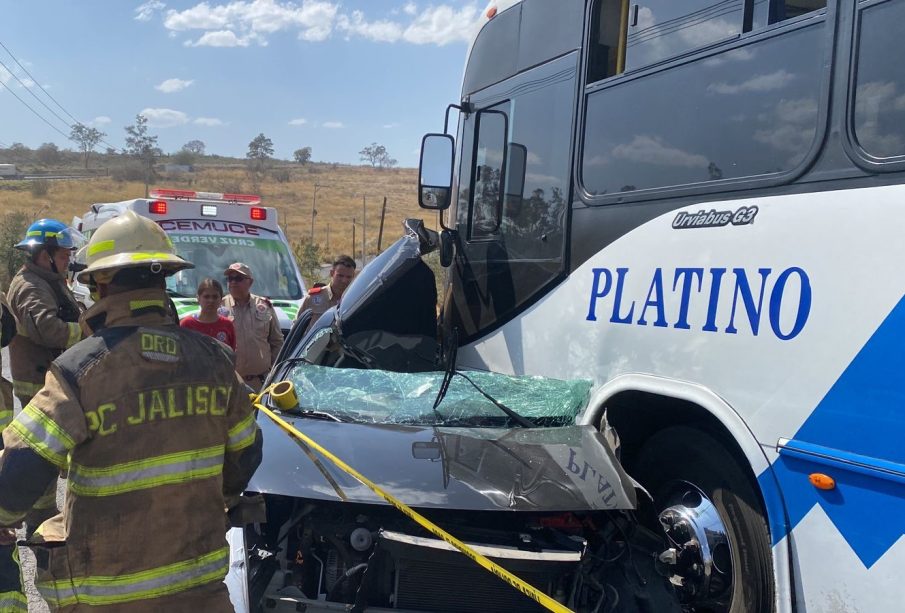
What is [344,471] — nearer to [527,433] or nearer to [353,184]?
[527,433]

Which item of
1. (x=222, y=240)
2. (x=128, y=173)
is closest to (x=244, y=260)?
(x=222, y=240)

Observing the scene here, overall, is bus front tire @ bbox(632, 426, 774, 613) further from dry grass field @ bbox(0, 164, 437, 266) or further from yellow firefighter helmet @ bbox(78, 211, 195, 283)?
dry grass field @ bbox(0, 164, 437, 266)

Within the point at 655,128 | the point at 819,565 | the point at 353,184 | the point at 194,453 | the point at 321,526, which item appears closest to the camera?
the point at 194,453

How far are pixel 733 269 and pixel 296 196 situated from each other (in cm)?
5846

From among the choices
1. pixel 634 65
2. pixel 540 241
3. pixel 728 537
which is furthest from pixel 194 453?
pixel 634 65

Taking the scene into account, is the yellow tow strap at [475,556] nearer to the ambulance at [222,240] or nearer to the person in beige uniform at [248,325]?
the person in beige uniform at [248,325]

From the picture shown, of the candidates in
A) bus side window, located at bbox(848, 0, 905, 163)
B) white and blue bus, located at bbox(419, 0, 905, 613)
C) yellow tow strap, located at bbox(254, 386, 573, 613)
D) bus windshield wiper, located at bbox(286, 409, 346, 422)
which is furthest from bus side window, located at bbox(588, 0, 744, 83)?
yellow tow strap, located at bbox(254, 386, 573, 613)

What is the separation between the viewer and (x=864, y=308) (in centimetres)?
218

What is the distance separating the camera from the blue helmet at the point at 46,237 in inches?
186

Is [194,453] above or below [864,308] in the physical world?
below

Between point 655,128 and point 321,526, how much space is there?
6.71 feet

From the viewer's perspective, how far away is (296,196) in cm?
5891

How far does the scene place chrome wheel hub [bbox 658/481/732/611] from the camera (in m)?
2.68

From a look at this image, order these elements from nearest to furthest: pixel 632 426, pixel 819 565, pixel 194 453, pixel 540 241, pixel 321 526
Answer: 1. pixel 194 453
2. pixel 819 565
3. pixel 321 526
4. pixel 632 426
5. pixel 540 241
